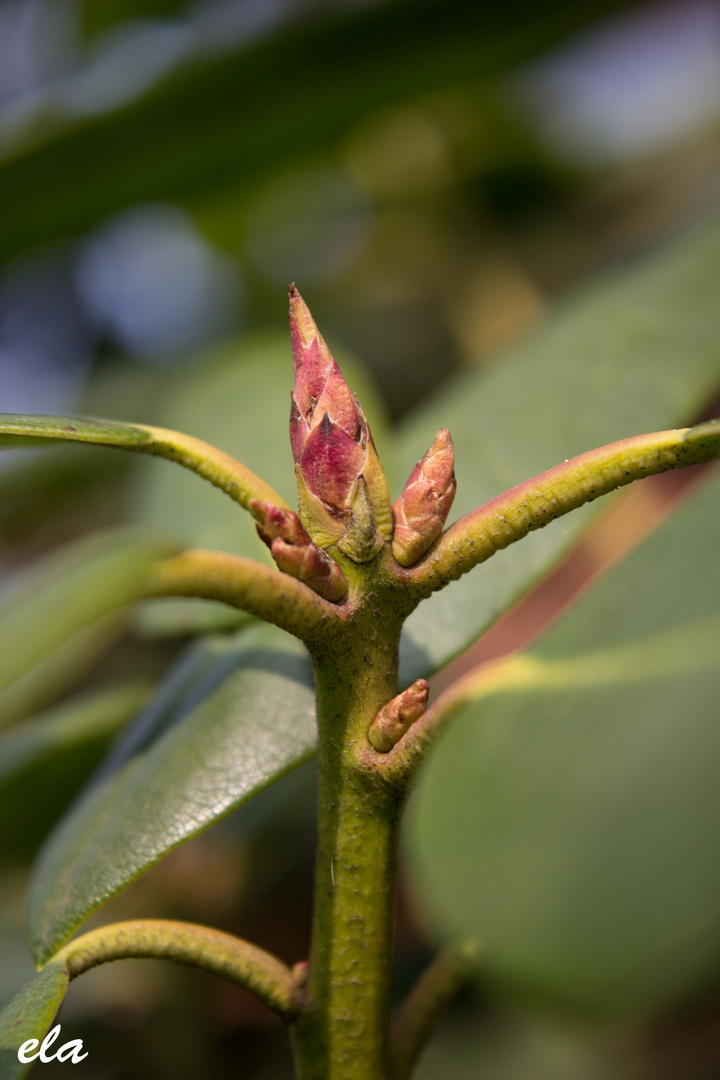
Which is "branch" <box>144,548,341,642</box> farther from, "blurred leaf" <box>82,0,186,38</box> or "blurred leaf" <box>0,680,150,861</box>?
"blurred leaf" <box>82,0,186,38</box>

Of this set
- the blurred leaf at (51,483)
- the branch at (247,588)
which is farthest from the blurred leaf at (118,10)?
the branch at (247,588)

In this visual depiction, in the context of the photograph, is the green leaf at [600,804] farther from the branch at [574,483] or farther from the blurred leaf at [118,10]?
the blurred leaf at [118,10]

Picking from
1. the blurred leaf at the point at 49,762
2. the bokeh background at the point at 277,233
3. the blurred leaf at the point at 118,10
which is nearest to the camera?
the blurred leaf at the point at 49,762

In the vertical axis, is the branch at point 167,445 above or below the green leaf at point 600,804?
above

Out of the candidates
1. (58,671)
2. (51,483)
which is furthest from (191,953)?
(51,483)

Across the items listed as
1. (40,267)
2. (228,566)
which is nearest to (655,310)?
(228,566)

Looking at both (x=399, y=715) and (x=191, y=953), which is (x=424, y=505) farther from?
(x=191, y=953)

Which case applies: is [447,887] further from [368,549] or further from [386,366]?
[386,366]
